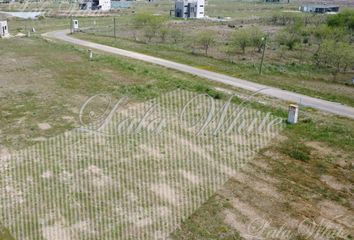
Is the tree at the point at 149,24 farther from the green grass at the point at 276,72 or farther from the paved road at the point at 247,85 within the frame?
the paved road at the point at 247,85

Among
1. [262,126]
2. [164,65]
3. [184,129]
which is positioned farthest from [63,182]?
[164,65]

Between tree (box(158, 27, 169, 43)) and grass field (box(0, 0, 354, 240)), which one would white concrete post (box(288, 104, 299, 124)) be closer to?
grass field (box(0, 0, 354, 240))

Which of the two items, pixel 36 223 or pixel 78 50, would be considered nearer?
pixel 36 223

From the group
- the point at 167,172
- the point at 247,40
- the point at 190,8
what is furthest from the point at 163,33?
the point at 190,8

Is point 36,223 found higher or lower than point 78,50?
lower

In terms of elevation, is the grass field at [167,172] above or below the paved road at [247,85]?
below

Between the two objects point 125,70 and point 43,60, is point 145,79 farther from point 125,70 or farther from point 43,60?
point 43,60

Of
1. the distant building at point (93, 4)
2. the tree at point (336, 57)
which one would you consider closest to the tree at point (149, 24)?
the tree at point (336, 57)

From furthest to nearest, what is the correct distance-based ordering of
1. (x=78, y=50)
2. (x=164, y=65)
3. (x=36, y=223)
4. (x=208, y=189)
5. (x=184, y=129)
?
1. (x=78, y=50)
2. (x=164, y=65)
3. (x=184, y=129)
4. (x=208, y=189)
5. (x=36, y=223)

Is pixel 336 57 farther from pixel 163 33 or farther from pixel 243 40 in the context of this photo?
pixel 163 33

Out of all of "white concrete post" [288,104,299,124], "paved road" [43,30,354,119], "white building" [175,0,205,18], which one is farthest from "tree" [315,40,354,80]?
"white building" [175,0,205,18]
